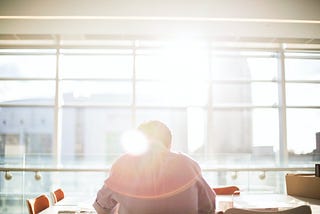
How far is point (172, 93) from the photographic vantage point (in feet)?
26.3

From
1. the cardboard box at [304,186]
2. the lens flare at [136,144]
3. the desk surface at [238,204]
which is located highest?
the lens flare at [136,144]

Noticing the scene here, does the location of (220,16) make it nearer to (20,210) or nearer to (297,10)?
(297,10)

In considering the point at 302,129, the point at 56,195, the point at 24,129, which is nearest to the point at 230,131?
the point at 302,129

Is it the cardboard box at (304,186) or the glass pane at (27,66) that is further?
the glass pane at (27,66)

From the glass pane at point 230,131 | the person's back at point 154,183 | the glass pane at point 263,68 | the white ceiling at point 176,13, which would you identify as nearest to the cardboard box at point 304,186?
the person's back at point 154,183

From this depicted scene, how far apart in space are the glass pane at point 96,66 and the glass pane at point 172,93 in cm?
48

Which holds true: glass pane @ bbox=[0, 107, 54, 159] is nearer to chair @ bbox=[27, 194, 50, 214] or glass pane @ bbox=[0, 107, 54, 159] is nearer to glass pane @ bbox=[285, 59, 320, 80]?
chair @ bbox=[27, 194, 50, 214]

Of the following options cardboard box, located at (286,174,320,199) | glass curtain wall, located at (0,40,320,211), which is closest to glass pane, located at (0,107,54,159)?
glass curtain wall, located at (0,40,320,211)

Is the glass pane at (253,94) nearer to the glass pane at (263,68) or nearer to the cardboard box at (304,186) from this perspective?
the glass pane at (263,68)

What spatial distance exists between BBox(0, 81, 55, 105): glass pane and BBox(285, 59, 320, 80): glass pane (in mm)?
5054

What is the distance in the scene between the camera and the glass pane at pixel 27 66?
308 inches

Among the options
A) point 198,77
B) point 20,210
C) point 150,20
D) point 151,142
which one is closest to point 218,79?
point 198,77

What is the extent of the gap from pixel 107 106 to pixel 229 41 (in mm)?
2873

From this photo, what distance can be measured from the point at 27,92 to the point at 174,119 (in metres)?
3.23
